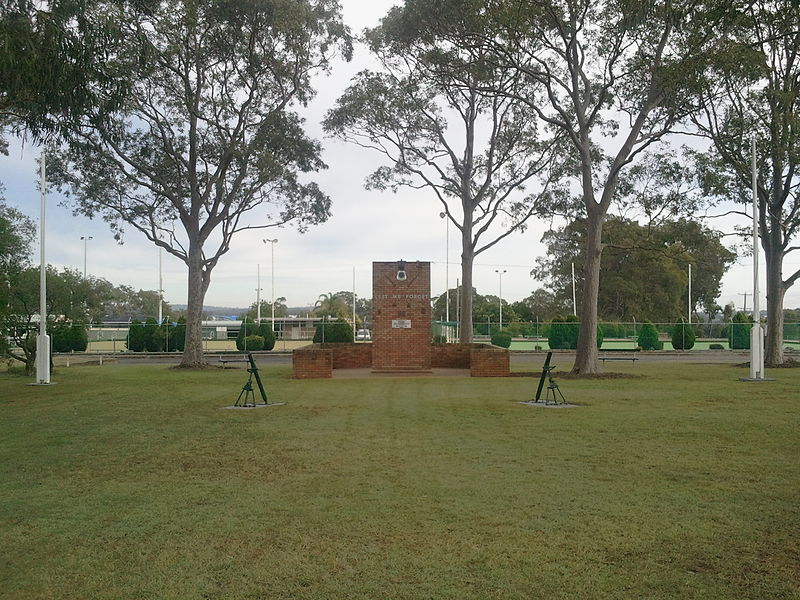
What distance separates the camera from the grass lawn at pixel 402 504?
15.0 ft

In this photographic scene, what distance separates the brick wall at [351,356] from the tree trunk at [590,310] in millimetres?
7497

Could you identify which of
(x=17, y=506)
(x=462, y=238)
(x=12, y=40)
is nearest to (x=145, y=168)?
(x=462, y=238)

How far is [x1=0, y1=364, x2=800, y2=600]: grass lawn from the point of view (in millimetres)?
4586

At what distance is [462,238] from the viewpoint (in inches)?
1284

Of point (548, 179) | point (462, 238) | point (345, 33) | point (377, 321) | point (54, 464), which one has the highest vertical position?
point (345, 33)

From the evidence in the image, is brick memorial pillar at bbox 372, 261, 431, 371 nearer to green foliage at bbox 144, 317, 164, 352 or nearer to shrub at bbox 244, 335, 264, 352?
shrub at bbox 244, 335, 264, 352

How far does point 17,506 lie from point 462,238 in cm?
2729

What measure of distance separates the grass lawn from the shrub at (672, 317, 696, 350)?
30.8 m

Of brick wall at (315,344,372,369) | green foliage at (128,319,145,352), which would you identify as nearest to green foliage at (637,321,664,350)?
brick wall at (315,344,372,369)

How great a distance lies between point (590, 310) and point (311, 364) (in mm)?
8621

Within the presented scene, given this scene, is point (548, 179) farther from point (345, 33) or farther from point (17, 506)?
point (17, 506)

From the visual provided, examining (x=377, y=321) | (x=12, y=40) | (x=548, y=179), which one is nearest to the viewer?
(x=12, y=40)

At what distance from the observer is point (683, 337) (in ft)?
139

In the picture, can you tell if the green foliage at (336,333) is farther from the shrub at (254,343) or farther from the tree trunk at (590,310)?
the tree trunk at (590,310)
